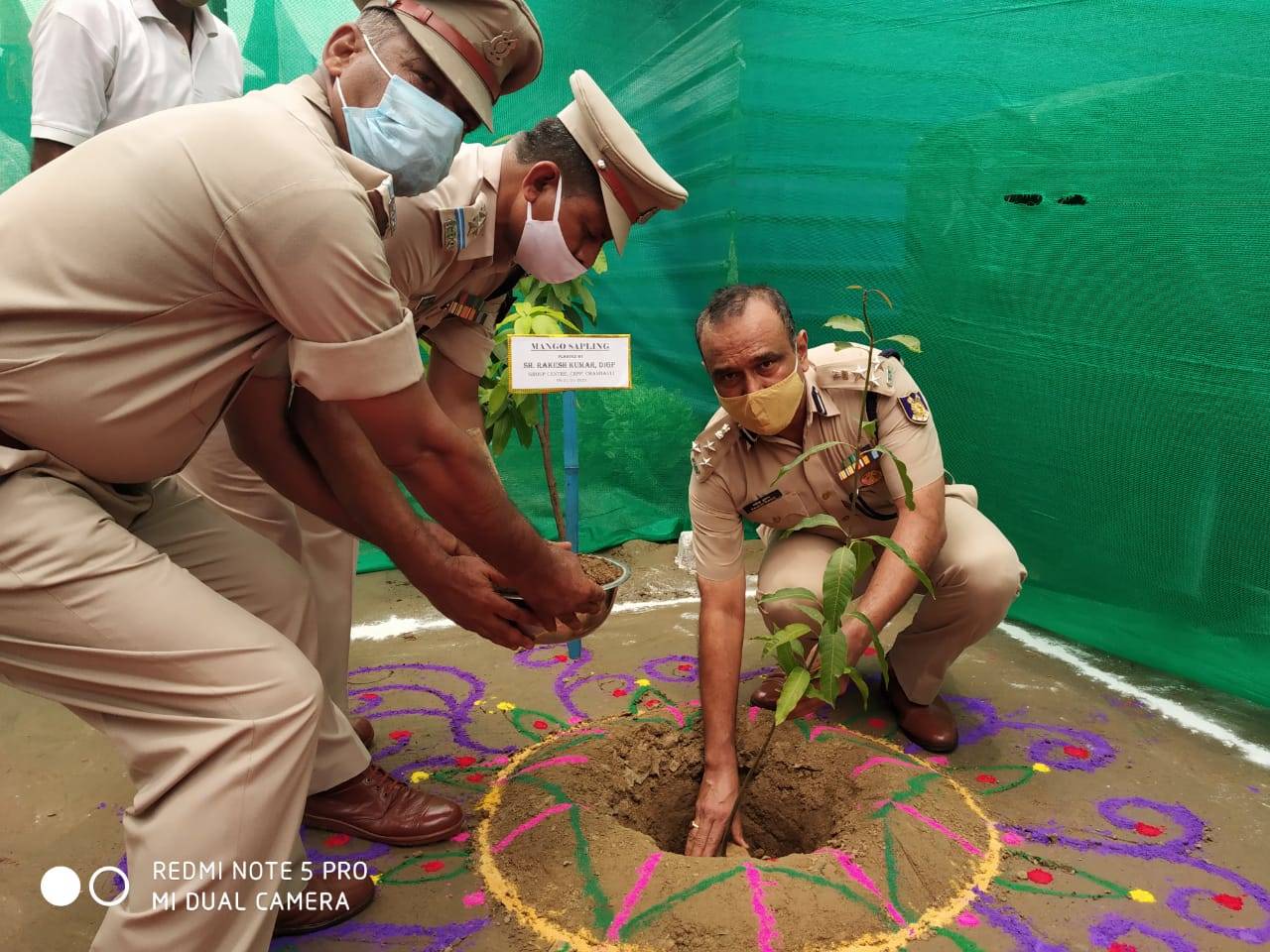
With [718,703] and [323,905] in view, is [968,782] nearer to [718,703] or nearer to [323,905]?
[718,703]

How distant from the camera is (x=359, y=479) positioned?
1620 millimetres

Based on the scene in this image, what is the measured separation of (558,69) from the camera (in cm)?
388

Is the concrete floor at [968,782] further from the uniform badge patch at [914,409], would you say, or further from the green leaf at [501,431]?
the uniform badge patch at [914,409]

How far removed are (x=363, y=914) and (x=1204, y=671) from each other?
2391mm

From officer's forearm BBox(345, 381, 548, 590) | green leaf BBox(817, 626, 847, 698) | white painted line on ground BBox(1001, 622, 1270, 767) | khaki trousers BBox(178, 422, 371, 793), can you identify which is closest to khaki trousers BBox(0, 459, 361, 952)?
officer's forearm BBox(345, 381, 548, 590)

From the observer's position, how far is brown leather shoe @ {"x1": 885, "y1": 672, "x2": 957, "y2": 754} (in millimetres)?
2314

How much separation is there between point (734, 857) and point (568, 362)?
1323 millimetres

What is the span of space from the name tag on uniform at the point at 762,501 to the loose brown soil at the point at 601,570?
359 mm

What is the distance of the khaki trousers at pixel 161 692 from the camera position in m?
1.15

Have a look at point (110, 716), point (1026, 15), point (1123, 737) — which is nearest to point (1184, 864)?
point (1123, 737)

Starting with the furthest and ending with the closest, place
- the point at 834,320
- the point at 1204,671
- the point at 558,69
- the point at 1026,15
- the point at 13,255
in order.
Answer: the point at 558,69
the point at 1026,15
the point at 1204,671
the point at 834,320
the point at 13,255

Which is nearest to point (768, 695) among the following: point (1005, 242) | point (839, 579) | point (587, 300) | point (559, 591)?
point (839, 579)

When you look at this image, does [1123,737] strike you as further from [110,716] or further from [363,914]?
[110,716]

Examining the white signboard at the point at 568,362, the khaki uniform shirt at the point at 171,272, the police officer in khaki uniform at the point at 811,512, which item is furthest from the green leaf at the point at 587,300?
the khaki uniform shirt at the point at 171,272
